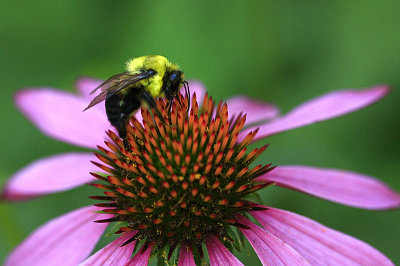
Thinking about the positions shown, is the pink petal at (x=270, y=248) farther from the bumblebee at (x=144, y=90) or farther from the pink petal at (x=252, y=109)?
the pink petal at (x=252, y=109)

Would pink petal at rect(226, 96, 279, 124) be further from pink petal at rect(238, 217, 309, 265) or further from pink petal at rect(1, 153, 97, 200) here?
pink petal at rect(238, 217, 309, 265)

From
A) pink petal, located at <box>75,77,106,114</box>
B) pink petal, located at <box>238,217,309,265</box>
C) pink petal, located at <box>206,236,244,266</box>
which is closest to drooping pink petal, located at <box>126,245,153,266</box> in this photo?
pink petal, located at <box>206,236,244,266</box>

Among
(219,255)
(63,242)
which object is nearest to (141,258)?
(219,255)

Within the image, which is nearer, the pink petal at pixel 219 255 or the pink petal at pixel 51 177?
the pink petal at pixel 219 255

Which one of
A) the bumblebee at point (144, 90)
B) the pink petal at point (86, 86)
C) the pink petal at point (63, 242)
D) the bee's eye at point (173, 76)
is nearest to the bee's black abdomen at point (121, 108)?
the bumblebee at point (144, 90)

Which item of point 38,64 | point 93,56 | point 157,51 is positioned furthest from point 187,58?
point 38,64
